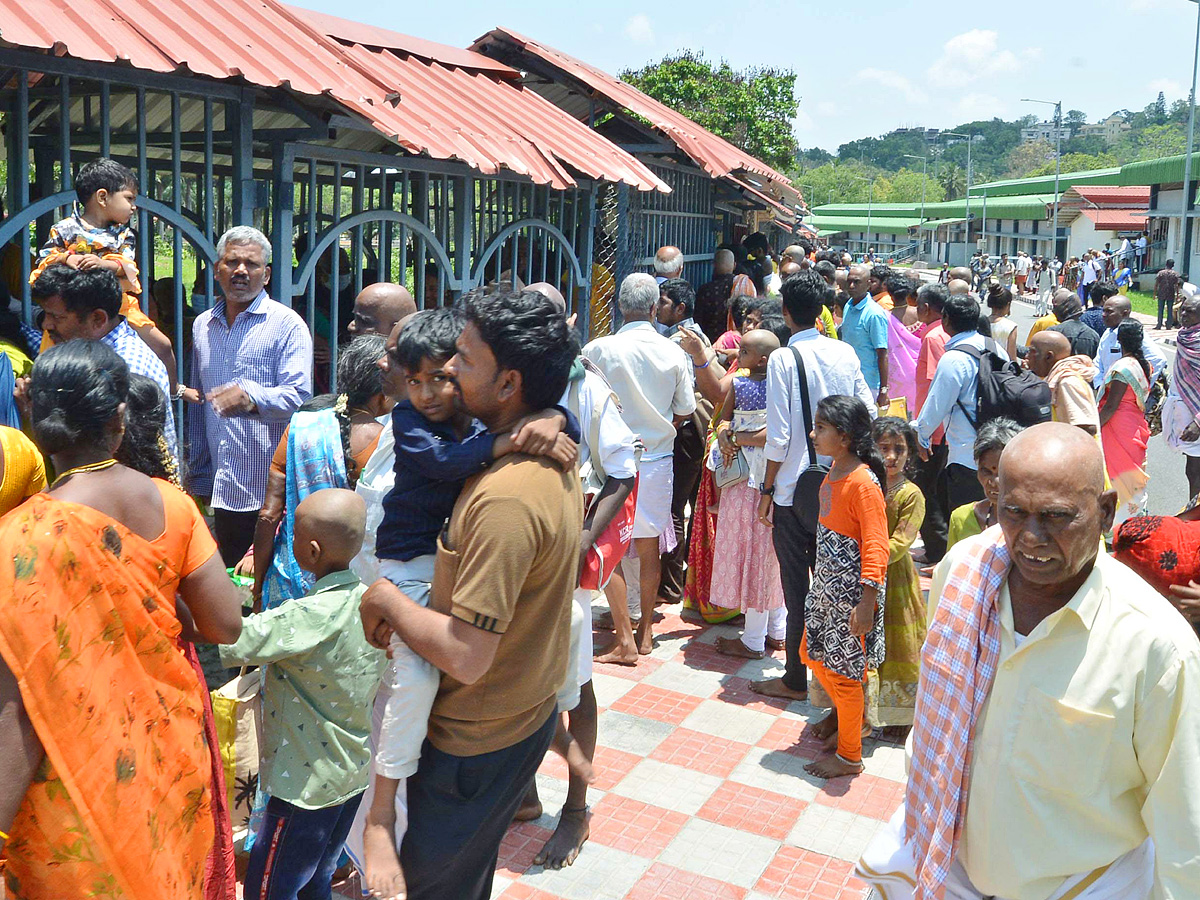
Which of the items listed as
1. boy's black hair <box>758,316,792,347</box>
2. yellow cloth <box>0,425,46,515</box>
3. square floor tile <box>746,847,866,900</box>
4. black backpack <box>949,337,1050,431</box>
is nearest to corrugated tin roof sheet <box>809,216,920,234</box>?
black backpack <box>949,337,1050,431</box>

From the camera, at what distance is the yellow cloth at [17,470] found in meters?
2.69

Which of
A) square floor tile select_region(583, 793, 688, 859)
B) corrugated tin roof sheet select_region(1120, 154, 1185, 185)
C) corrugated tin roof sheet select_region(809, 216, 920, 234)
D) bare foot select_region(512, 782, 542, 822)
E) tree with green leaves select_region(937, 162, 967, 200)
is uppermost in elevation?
tree with green leaves select_region(937, 162, 967, 200)

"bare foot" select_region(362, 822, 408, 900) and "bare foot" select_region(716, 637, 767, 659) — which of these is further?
"bare foot" select_region(716, 637, 767, 659)

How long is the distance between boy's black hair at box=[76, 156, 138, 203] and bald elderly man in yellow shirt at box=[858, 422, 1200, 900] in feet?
10.9

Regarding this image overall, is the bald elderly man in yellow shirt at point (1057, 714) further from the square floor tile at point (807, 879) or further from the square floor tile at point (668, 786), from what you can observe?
the square floor tile at point (668, 786)

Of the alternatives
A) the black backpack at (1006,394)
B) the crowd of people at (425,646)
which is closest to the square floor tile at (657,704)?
the crowd of people at (425,646)

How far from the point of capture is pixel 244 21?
205 inches

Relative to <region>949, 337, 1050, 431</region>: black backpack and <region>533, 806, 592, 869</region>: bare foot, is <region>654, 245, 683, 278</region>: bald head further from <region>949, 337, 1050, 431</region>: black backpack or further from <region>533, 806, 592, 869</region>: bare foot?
<region>533, 806, 592, 869</region>: bare foot

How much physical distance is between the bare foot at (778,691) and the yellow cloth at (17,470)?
3.61m

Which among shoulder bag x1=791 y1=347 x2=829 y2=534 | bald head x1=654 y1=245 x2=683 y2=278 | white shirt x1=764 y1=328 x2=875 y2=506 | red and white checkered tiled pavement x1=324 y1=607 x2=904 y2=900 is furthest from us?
bald head x1=654 y1=245 x2=683 y2=278

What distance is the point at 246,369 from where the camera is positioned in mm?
4367

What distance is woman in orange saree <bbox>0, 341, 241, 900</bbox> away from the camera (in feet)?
6.77

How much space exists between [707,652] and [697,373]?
1.55m

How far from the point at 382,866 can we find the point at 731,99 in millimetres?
27633
